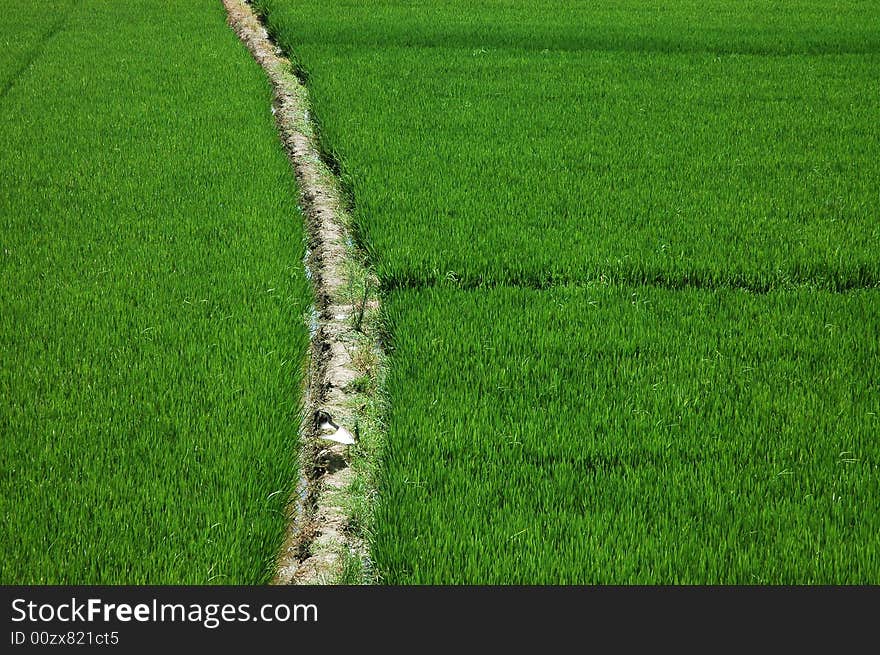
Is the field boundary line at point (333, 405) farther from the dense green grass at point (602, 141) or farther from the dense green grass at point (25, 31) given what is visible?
the dense green grass at point (25, 31)

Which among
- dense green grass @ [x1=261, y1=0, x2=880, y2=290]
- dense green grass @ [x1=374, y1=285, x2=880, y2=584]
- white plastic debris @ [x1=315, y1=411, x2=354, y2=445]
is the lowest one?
white plastic debris @ [x1=315, y1=411, x2=354, y2=445]

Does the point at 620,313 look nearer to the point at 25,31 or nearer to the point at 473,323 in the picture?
the point at 473,323

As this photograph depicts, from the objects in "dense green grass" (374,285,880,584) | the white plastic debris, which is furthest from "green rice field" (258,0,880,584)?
the white plastic debris

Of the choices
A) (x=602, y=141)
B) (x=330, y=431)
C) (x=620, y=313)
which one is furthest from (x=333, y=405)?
(x=602, y=141)

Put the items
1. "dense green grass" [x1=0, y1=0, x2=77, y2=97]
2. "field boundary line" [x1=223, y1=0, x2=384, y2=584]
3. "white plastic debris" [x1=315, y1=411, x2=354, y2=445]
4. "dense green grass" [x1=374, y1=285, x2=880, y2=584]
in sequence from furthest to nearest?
"dense green grass" [x1=0, y1=0, x2=77, y2=97], "white plastic debris" [x1=315, y1=411, x2=354, y2=445], "field boundary line" [x1=223, y1=0, x2=384, y2=584], "dense green grass" [x1=374, y1=285, x2=880, y2=584]

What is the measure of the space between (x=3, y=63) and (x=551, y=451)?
720 cm

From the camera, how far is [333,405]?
305cm

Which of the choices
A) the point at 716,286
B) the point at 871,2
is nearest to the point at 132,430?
the point at 716,286

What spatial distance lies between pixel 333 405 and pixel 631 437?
1070 mm

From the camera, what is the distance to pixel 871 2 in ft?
37.1

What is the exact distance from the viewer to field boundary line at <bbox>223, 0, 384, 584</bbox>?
2.35 metres

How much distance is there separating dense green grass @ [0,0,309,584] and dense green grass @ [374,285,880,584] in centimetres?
47

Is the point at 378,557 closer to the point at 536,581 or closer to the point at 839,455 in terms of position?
the point at 536,581

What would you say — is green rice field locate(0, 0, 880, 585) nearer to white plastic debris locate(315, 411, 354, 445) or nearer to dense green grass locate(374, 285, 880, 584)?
dense green grass locate(374, 285, 880, 584)
